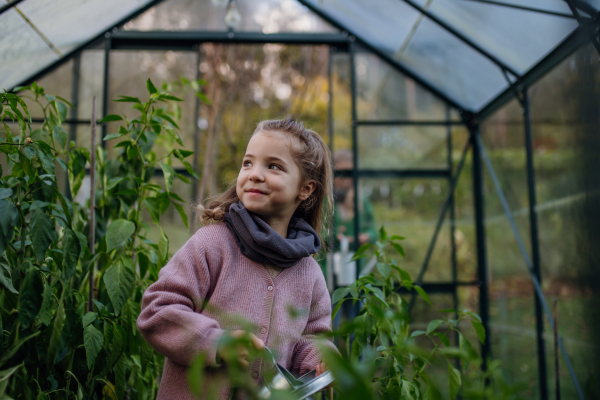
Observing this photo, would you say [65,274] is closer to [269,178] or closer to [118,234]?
[118,234]

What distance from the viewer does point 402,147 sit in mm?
3666

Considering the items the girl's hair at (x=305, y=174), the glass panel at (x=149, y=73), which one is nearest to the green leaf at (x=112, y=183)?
the girl's hair at (x=305, y=174)

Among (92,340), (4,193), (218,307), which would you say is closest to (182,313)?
(218,307)

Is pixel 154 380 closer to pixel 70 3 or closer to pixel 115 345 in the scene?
pixel 115 345

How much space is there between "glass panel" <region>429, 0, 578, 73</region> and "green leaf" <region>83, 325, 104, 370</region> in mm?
2454

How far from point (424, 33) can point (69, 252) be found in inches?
112

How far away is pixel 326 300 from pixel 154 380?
2.18 feet

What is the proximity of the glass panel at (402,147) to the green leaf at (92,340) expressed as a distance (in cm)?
272

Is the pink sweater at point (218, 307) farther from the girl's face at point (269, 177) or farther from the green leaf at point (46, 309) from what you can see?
the green leaf at point (46, 309)

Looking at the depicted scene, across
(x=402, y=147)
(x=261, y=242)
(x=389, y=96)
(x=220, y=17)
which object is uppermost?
(x=220, y=17)

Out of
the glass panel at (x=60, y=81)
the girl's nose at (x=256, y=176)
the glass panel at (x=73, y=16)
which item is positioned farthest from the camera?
the glass panel at (x=60, y=81)

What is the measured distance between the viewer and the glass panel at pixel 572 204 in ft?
7.09

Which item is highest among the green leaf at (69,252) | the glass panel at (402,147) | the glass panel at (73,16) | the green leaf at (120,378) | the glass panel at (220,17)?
the glass panel at (220,17)

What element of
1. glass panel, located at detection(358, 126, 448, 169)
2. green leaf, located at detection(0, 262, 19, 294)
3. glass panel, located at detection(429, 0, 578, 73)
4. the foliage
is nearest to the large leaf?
the foliage
